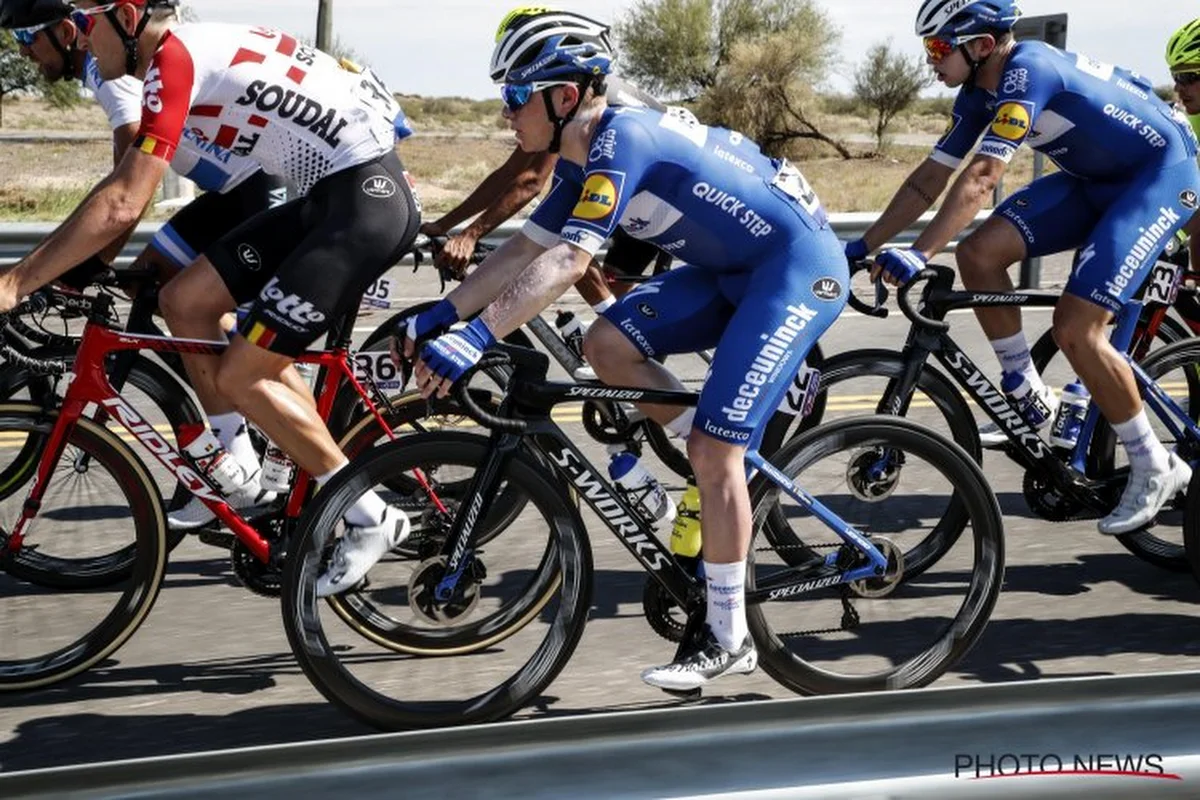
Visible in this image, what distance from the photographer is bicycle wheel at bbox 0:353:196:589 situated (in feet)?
18.2

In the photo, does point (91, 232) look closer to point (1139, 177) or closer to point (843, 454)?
point (843, 454)

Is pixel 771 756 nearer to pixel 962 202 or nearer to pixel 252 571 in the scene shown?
pixel 252 571

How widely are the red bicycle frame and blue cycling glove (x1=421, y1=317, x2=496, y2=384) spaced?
1.17 metres

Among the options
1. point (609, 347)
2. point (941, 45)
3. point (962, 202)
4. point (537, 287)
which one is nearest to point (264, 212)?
point (609, 347)

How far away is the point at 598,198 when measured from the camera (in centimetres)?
461

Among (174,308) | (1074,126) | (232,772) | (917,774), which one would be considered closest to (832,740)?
(917,774)

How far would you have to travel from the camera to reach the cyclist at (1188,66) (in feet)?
25.9

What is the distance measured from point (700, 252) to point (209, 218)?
2165 mm

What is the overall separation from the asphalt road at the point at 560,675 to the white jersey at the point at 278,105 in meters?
1.50

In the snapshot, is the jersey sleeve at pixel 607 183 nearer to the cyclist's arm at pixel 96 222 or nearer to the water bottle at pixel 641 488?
the water bottle at pixel 641 488

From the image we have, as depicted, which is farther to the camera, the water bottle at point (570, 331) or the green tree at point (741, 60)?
the green tree at point (741, 60)

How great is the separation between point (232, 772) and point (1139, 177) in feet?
15.7

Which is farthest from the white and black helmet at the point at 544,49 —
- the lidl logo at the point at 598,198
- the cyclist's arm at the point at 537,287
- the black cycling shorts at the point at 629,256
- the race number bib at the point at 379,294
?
the black cycling shorts at the point at 629,256

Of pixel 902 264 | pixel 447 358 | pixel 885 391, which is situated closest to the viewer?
pixel 447 358
